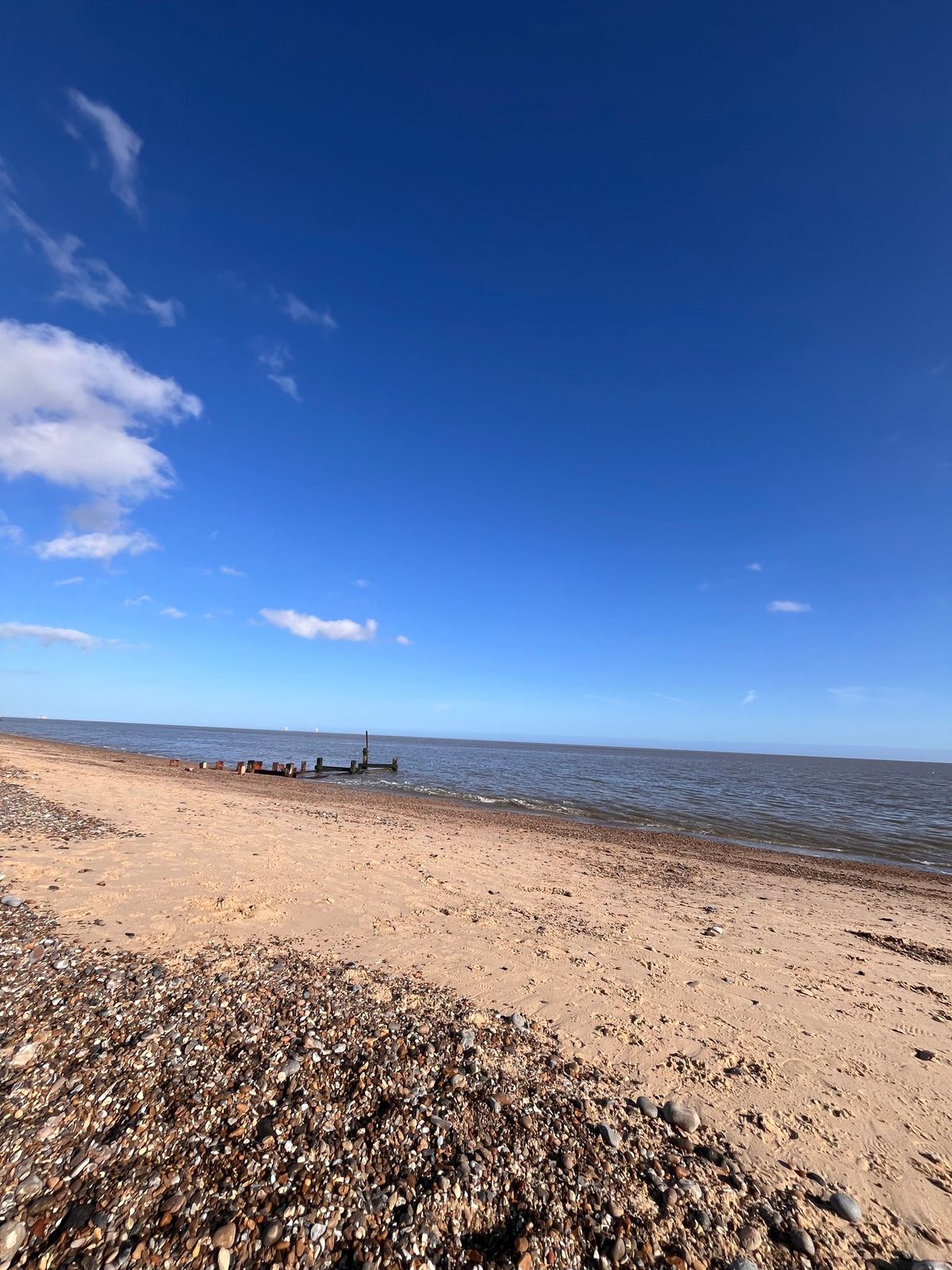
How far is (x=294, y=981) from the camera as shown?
573 centimetres

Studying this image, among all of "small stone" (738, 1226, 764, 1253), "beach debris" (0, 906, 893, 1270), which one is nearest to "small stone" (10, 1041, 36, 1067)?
"beach debris" (0, 906, 893, 1270)

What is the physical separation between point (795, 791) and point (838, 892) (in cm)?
3854

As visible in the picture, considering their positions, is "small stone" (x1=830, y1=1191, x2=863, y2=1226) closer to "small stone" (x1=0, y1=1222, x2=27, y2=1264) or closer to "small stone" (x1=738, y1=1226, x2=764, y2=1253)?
"small stone" (x1=738, y1=1226, x2=764, y2=1253)

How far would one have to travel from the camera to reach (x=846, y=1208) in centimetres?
356

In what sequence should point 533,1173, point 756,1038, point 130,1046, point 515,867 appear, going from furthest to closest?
point 515,867 < point 756,1038 < point 130,1046 < point 533,1173

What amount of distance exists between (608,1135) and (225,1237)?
265 centimetres

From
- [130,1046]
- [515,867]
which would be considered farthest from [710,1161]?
[515,867]

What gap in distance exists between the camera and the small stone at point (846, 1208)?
3515 millimetres

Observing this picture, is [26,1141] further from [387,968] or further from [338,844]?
[338,844]

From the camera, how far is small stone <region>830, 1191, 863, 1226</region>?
352 centimetres

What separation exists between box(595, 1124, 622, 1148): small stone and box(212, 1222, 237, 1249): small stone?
8.30 ft

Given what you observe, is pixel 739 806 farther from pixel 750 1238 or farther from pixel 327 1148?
pixel 327 1148

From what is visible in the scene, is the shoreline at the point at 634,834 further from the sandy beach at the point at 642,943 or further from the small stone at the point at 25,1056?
the small stone at the point at 25,1056

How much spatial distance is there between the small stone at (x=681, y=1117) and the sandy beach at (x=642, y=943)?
16 centimetres
